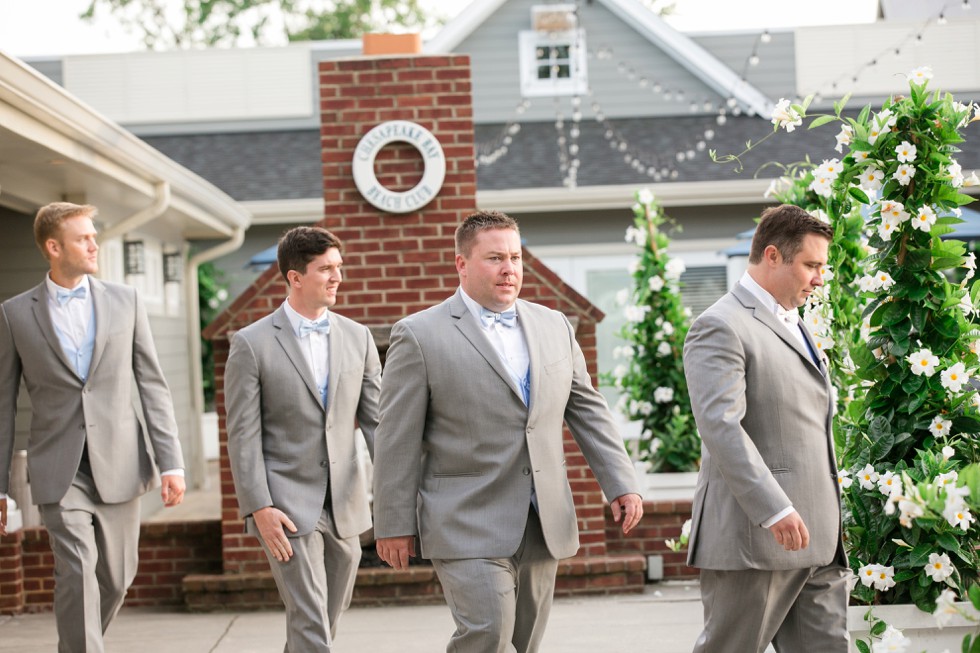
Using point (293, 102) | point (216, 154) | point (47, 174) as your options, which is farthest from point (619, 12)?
point (47, 174)

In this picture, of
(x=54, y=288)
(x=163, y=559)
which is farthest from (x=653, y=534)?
(x=54, y=288)

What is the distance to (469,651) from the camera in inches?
158

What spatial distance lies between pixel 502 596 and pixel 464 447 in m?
0.51

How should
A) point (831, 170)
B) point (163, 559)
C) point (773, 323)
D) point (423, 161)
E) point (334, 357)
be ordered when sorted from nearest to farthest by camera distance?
point (773, 323) → point (831, 170) → point (334, 357) → point (423, 161) → point (163, 559)

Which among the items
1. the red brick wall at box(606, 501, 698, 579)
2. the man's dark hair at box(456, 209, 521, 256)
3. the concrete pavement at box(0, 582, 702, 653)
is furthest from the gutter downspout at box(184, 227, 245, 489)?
the man's dark hair at box(456, 209, 521, 256)

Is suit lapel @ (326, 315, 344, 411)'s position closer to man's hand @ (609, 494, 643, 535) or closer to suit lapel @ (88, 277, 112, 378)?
suit lapel @ (88, 277, 112, 378)

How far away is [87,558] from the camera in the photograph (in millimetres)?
5027

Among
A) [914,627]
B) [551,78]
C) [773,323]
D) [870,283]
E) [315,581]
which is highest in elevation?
[551,78]

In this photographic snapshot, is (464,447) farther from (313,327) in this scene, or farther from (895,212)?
(895,212)

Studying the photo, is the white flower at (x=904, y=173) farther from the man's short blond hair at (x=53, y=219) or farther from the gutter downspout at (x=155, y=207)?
the gutter downspout at (x=155, y=207)

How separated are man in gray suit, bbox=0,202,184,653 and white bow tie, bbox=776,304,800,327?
2.68 metres

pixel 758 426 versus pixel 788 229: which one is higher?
pixel 788 229

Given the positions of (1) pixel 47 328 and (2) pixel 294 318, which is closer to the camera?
(2) pixel 294 318

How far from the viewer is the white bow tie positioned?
4.20 meters
